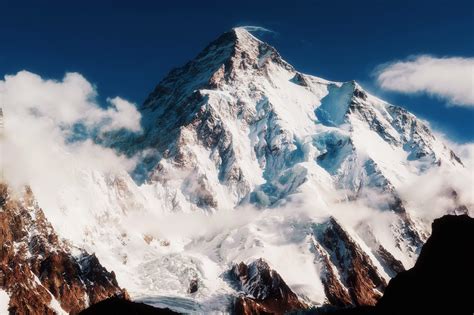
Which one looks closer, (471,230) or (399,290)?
(471,230)

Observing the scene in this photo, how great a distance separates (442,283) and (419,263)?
1029cm

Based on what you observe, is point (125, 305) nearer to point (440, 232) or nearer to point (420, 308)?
point (420, 308)

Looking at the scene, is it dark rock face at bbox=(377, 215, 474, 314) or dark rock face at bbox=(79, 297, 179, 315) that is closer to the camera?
dark rock face at bbox=(377, 215, 474, 314)

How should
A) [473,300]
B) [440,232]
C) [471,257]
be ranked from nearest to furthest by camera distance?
[473,300], [471,257], [440,232]

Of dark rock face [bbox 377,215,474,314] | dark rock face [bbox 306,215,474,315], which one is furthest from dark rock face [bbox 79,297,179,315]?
dark rock face [bbox 377,215,474,314]

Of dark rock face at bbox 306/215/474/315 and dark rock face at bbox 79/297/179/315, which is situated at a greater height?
dark rock face at bbox 79/297/179/315

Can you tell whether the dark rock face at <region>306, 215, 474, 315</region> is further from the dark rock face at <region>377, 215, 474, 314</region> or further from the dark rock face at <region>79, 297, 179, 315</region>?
the dark rock face at <region>79, 297, 179, 315</region>

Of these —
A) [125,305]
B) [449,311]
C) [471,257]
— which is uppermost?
[125,305]

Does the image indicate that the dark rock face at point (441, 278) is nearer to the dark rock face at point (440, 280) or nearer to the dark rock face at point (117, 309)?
the dark rock face at point (440, 280)

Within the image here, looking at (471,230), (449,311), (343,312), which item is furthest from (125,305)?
(471,230)

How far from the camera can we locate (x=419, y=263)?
95000mm

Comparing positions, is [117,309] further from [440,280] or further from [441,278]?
[441,278]

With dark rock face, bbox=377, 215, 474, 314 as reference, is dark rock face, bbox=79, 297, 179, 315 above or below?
above

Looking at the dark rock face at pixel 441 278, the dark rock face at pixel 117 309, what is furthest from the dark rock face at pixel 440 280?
the dark rock face at pixel 117 309
